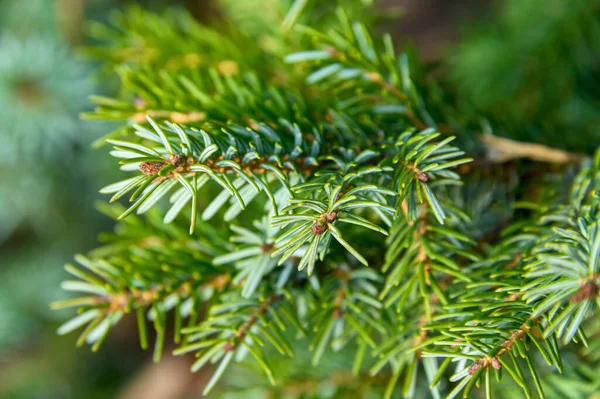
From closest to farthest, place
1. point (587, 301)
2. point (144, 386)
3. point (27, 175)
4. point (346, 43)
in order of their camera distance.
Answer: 1. point (587, 301)
2. point (346, 43)
3. point (27, 175)
4. point (144, 386)

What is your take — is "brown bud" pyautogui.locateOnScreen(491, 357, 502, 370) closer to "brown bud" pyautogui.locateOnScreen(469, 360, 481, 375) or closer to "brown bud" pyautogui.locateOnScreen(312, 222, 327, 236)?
"brown bud" pyautogui.locateOnScreen(469, 360, 481, 375)

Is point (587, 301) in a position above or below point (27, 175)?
below

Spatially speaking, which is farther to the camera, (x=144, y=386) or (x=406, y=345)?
(x=144, y=386)

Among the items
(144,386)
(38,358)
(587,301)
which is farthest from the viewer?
(144,386)

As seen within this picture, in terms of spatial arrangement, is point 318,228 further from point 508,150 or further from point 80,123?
point 80,123

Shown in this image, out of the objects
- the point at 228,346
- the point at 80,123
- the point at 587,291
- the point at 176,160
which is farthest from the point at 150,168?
the point at 80,123

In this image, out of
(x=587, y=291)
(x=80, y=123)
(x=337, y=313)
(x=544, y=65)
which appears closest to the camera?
(x=587, y=291)

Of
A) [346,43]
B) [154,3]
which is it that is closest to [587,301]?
[346,43]

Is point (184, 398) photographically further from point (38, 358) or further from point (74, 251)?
point (74, 251)
